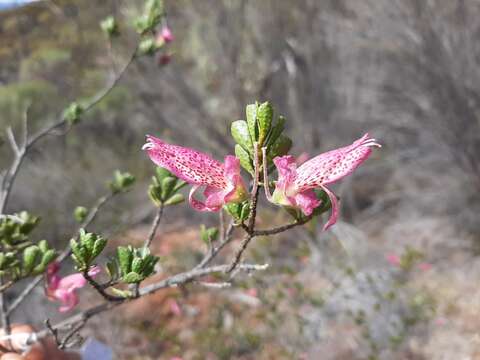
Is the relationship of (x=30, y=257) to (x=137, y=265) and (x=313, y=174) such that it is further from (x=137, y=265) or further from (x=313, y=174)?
(x=313, y=174)

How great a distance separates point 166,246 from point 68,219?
118 cm

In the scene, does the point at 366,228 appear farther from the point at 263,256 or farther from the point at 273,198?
the point at 273,198

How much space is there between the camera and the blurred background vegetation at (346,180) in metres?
3.29

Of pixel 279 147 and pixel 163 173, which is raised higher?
pixel 279 147

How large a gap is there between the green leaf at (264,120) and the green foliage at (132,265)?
0.28 m

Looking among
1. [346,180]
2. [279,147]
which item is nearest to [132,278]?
[279,147]

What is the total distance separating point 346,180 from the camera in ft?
15.1

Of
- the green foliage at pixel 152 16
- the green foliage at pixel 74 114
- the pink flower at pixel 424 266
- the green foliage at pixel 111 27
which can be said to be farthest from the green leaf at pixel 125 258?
the pink flower at pixel 424 266

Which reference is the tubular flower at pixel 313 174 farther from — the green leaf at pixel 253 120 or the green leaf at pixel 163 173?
the green leaf at pixel 163 173

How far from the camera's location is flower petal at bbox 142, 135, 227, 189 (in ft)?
2.48

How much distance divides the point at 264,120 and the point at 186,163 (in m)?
0.14

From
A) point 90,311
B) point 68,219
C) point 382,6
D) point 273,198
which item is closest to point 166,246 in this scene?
point 68,219

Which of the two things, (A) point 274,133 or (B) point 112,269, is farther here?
(B) point 112,269

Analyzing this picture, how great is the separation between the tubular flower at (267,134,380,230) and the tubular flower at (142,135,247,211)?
60mm
